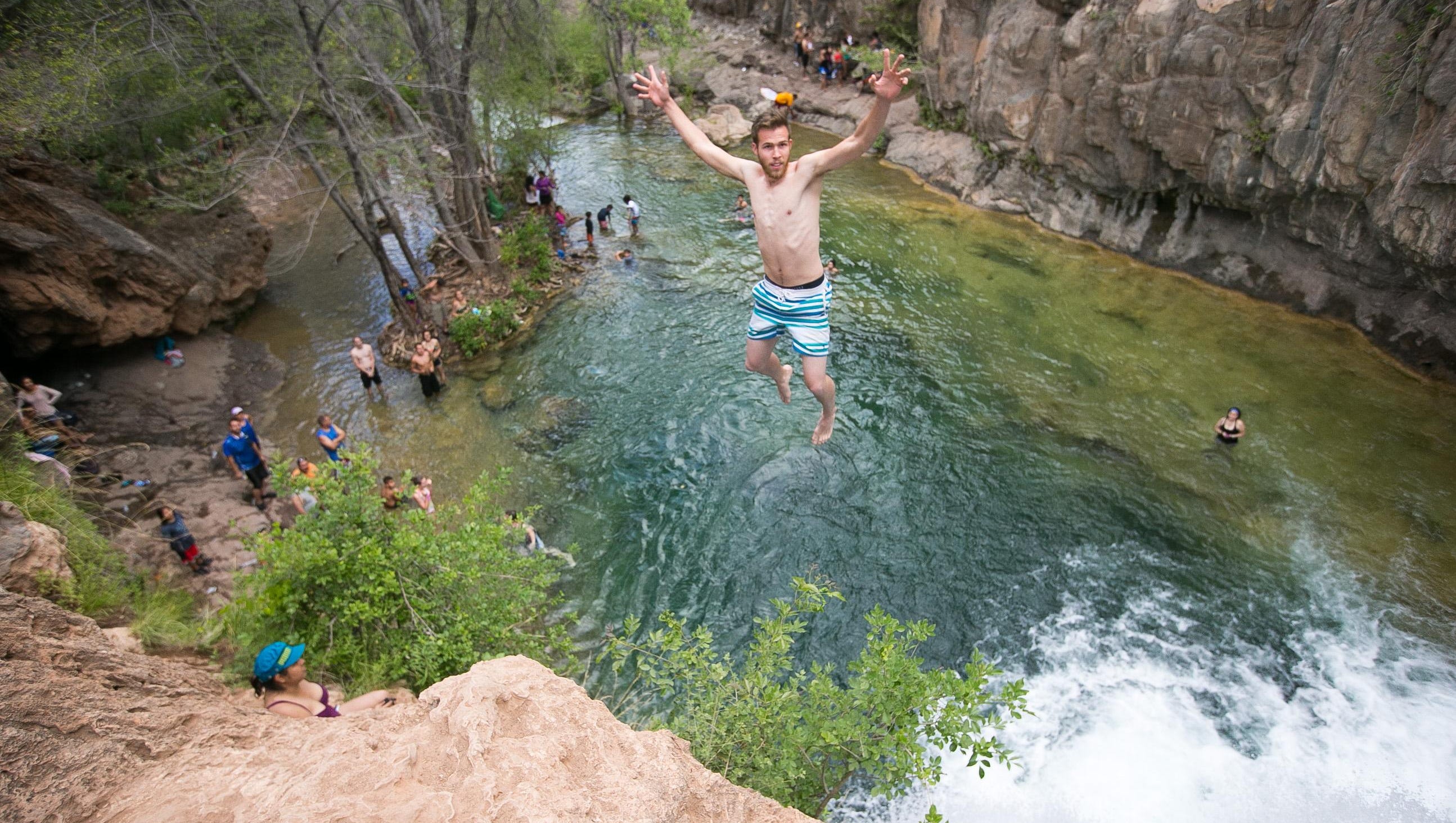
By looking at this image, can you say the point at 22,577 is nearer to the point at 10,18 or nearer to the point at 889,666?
the point at 889,666

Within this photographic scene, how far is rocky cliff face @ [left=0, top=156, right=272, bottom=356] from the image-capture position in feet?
36.1

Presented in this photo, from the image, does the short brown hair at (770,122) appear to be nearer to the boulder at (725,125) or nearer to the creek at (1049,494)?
the creek at (1049,494)

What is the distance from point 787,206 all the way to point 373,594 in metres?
4.38

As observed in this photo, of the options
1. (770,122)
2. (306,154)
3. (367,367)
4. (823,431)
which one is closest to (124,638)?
(770,122)

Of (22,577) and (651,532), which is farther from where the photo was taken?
(651,532)

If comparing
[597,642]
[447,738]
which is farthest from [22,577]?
[597,642]

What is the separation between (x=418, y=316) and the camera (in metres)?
14.2

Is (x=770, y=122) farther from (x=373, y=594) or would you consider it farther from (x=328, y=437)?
(x=328, y=437)

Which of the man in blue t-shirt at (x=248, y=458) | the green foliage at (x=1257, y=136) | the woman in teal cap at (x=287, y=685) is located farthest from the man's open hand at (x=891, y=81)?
the green foliage at (x=1257, y=136)

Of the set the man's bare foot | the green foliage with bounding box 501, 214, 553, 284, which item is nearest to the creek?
the green foliage with bounding box 501, 214, 553, 284

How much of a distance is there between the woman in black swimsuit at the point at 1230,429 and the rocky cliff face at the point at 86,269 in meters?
16.9

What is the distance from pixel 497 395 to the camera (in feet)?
40.8

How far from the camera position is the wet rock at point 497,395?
12180 mm

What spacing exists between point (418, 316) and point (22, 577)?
393 inches
